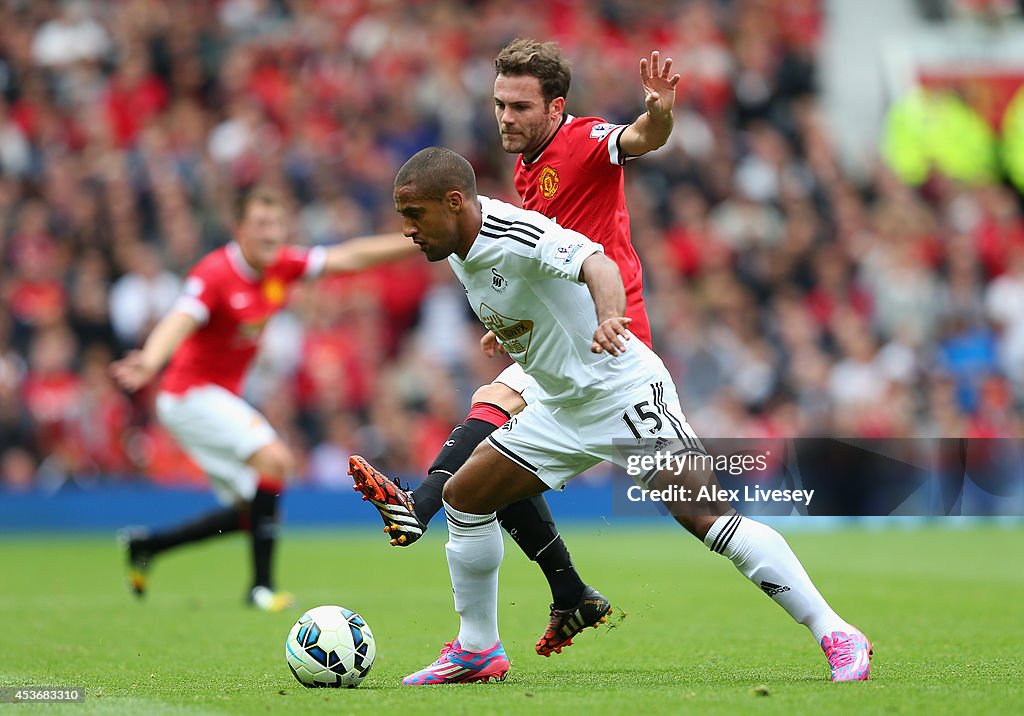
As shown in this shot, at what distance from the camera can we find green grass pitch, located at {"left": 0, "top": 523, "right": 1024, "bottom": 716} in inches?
211

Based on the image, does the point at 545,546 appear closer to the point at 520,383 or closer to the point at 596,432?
the point at 520,383

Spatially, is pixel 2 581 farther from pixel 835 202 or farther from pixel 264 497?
pixel 835 202

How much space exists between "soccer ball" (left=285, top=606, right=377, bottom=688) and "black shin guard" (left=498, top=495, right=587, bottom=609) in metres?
1.01

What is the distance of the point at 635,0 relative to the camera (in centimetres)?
2145

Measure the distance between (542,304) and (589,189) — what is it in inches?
40.1

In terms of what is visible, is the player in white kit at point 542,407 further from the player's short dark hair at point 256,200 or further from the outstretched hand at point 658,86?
the player's short dark hair at point 256,200

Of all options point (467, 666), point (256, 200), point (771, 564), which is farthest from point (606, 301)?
point (256, 200)

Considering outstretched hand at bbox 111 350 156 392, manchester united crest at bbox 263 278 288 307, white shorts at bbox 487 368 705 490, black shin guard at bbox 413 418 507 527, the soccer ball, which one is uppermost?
white shorts at bbox 487 368 705 490

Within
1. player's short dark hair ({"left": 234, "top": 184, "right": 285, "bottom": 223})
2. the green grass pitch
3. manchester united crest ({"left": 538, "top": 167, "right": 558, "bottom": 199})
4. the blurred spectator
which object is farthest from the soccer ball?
the blurred spectator

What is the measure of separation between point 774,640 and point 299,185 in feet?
37.2

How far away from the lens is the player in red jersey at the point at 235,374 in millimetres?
9922

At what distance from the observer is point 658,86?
20.2 ft

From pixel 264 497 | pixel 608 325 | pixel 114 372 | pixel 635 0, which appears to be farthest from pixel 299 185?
pixel 608 325

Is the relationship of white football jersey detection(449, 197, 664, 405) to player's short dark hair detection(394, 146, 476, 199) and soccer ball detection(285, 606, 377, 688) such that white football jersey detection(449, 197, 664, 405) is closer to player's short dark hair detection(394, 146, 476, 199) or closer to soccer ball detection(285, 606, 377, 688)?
player's short dark hair detection(394, 146, 476, 199)
